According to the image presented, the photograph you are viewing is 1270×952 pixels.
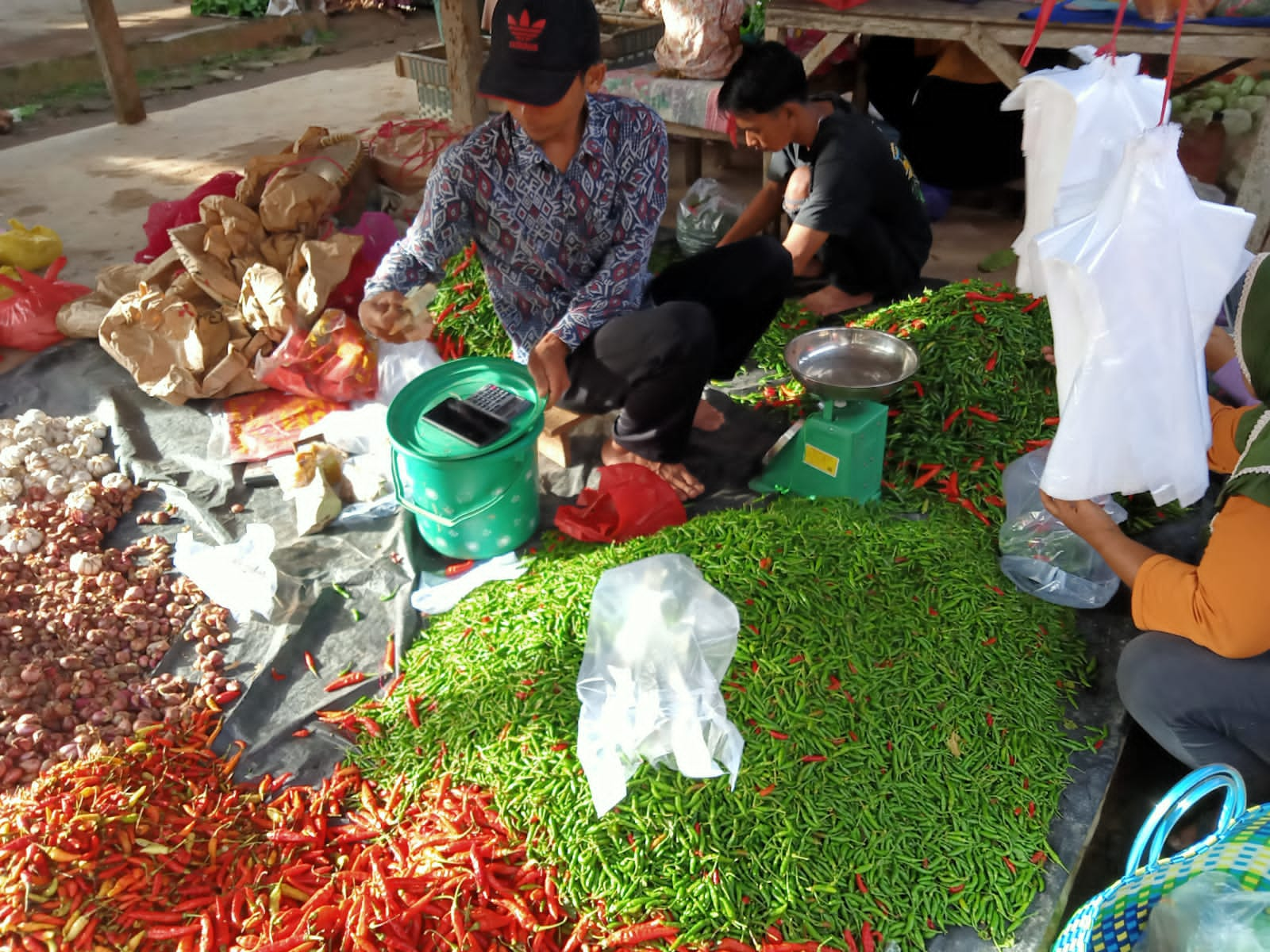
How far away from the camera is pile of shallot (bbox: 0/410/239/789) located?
6.91 ft

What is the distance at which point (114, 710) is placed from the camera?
2146mm

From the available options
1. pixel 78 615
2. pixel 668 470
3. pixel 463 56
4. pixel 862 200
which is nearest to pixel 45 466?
pixel 78 615

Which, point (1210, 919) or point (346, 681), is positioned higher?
point (1210, 919)

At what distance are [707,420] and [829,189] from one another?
2.93 ft

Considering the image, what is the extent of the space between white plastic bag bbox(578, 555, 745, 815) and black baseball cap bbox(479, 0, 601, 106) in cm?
115

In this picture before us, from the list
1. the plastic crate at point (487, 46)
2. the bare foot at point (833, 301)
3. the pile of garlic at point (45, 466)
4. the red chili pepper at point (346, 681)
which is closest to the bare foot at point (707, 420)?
the bare foot at point (833, 301)

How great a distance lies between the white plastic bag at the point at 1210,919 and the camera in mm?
1103

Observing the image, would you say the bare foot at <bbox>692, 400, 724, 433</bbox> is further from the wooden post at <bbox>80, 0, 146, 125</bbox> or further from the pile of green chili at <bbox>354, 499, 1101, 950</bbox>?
the wooden post at <bbox>80, 0, 146, 125</bbox>

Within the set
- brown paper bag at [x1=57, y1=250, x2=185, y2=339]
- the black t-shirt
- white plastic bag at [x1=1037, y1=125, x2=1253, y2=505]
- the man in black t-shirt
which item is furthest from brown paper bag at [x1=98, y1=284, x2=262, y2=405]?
white plastic bag at [x1=1037, y1=125, x2=1253, y2=505]

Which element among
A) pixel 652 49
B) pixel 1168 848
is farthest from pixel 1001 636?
pixel 652 49

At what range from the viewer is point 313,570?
2.59 m

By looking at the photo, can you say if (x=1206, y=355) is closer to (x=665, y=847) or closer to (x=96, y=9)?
(x=665, y=847)

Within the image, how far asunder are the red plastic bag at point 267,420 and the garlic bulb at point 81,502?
0.43 m

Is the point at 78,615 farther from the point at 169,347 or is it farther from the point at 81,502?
the point at 169,347
